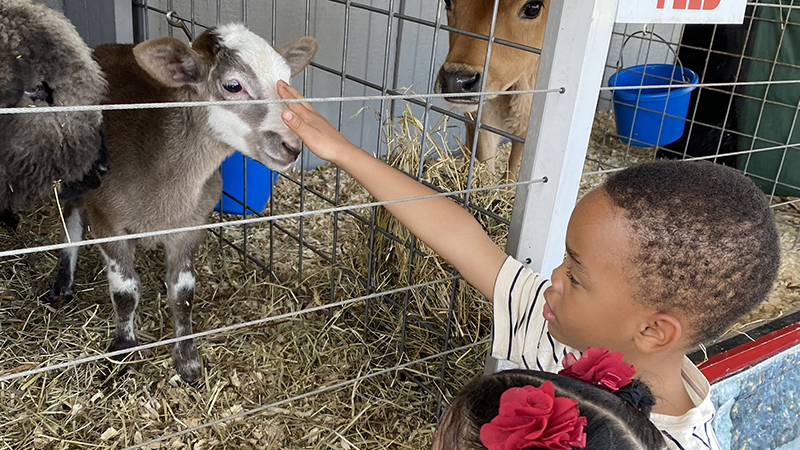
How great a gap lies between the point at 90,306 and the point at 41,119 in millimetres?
1204

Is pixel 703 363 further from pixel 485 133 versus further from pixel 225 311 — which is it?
pixel 225 311

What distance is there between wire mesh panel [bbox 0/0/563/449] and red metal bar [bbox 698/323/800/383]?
32.9 inches

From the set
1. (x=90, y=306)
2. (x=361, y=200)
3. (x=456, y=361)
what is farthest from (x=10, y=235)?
(x=456, y=361)

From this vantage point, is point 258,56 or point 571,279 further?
point 258,56

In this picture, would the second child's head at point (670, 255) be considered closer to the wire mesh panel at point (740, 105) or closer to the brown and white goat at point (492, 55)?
the brown and white goat at point (492, 55)

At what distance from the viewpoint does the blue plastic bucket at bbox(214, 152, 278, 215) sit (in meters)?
3.76

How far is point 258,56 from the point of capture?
254cm

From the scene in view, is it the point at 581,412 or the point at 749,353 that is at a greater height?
the point at 581,412

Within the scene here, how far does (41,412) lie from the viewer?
2.46m

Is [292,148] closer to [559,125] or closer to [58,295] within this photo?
[559,125]

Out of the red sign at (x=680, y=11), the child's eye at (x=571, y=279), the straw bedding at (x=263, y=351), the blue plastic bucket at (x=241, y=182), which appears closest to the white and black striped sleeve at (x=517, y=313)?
the child's eye at (x=571, y=279)

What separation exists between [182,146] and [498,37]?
1.64m

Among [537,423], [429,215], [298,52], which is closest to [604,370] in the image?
[537,423]

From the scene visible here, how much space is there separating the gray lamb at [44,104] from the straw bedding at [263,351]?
0.77m
